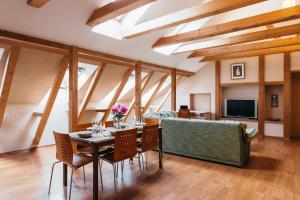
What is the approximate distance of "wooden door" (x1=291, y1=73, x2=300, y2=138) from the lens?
6.59 m

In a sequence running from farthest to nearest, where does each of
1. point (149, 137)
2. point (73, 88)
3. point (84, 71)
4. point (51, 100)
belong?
point (84, 71)
point (51, 100)
point (73, 88)
point (149, 137)

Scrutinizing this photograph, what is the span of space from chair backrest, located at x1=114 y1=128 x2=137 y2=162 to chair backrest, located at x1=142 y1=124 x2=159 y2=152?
1.02ft

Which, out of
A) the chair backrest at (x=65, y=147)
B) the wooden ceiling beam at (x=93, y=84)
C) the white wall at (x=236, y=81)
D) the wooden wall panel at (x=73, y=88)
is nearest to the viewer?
the chair backrest at (x=65, y=147)

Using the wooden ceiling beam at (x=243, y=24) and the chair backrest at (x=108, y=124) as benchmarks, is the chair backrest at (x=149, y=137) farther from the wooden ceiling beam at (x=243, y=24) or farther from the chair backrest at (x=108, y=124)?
the wooden ceiling beam at (x=243, y=24)

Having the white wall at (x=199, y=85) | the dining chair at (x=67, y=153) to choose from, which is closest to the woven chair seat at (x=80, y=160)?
the dining chair at (x=67, y=153)

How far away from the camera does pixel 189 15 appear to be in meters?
3.55

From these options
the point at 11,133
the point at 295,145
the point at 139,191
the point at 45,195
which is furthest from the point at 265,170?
the point at 11,133

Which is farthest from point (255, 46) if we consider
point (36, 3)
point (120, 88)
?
point (36, 3)

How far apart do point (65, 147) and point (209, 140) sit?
271 cm

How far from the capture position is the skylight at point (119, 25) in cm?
410

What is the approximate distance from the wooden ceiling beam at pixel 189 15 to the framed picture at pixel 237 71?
4422 millimetres

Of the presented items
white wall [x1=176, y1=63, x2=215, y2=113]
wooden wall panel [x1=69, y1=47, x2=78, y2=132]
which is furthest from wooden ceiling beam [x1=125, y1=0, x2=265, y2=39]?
white wall [x1=176, y1=63, x2=215, y2=113]

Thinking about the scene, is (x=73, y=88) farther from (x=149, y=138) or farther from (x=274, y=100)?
(x=274, y=100)

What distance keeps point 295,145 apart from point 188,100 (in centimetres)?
404
